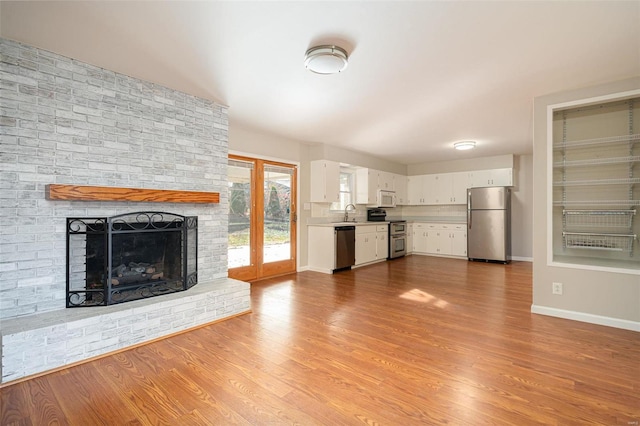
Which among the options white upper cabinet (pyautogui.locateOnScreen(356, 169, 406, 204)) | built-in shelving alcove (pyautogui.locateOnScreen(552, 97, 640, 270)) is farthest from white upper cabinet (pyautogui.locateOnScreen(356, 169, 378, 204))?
built-in shelving alcove (pyautogui.locateOnScreen(552, 97, 640, 270))

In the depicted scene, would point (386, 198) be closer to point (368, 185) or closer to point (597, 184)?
point (368, 185)

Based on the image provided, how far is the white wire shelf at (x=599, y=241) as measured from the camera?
10.5ft

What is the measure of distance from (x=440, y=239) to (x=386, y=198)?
171 cm

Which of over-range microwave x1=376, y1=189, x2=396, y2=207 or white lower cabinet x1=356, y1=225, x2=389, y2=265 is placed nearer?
white lower cabinet x1=356, y1=225, x2=389, y2=265

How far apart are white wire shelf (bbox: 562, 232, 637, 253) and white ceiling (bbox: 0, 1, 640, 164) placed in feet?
5.07

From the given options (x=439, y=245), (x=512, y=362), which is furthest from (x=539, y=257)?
(x=439, y=245)

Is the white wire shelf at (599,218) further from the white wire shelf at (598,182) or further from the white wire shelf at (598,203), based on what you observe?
the white wire shelf at (598,182)

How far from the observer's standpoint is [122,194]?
2828 millimetres

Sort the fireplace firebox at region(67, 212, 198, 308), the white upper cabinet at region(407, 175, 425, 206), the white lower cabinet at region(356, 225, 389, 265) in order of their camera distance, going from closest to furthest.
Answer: the fireplace firebox at region(67, 212, 198, 308), the white lower cabinet at region(356, 225, 389, 265), the white upper cabinet at region(407, 175, 425, 206)

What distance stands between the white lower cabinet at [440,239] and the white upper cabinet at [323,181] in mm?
3114

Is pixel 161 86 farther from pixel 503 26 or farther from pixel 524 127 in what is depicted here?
pixel 524 127

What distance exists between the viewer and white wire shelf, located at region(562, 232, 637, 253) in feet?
10.5

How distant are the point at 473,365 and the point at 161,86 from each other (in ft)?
12.4

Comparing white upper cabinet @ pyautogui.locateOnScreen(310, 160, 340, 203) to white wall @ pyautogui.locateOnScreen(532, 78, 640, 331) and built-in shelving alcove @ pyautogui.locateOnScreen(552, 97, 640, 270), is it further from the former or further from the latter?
built-in shelving alcove @ pyautogui.locateOnScreen(552, 97, 640, 270)
